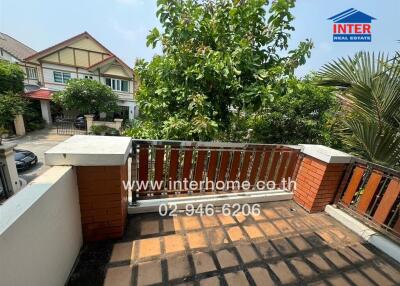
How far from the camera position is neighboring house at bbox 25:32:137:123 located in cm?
2022

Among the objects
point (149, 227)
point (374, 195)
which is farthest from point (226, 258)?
point (374, 195)

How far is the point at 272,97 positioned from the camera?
2.71 metres

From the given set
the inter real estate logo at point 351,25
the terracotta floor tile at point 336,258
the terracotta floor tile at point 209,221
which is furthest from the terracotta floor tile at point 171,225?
the inter real estate logo at point 351,25

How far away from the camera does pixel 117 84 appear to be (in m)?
22.1

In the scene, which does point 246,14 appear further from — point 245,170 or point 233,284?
point 233,284

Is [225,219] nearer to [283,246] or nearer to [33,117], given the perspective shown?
[283,246]

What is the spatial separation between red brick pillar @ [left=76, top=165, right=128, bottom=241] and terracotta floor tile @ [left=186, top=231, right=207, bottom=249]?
75 cm

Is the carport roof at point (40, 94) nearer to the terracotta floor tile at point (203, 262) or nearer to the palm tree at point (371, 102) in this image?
the terracotta floor tile at point (203, 262)

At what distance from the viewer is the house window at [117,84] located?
855 inches

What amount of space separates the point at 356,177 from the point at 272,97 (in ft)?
5.51

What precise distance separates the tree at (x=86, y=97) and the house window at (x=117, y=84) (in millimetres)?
2836

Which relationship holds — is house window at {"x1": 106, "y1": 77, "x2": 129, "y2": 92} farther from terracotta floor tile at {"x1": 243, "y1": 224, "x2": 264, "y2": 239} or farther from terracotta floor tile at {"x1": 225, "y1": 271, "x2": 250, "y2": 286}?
terracotta floor tile at {"x1": 225, "y1": 271, "x2": 250, "y2": 286}

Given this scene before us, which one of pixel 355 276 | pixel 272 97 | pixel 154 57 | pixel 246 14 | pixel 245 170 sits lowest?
pixel 355 276

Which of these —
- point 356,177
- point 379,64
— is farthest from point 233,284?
point 379,64
